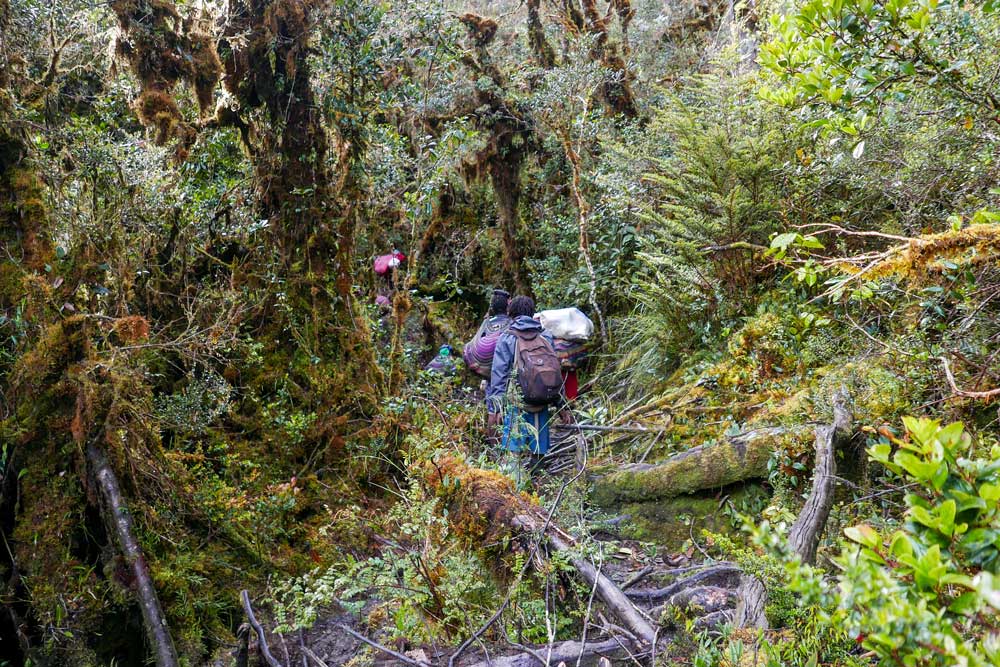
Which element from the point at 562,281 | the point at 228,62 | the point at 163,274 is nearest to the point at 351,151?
the point at 228,62

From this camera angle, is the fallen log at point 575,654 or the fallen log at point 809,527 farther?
the fallen log at point 575,654

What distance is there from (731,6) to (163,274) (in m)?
12.6


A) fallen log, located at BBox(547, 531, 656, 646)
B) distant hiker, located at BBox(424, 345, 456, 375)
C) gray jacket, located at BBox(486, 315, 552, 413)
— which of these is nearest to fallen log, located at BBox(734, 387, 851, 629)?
fallen log, located at BBox(547, 531, 656, 646)

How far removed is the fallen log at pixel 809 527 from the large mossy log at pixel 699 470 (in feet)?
2.92

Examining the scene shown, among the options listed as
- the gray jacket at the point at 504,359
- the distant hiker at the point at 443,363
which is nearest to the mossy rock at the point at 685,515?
the gray jacket at the point at 504,359

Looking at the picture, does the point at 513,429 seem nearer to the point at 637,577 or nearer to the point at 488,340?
the point at 488,340

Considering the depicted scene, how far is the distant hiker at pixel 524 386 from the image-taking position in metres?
6.41

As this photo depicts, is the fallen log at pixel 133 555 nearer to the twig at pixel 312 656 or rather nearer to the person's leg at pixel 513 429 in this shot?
the twig at pixel 312 656

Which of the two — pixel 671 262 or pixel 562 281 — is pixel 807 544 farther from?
pixel 562 281

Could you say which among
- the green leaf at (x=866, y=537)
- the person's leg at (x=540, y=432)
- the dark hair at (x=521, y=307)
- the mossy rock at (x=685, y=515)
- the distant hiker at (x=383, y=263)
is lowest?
the mossy rock at (x=685, y=515)

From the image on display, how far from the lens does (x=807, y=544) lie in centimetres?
299

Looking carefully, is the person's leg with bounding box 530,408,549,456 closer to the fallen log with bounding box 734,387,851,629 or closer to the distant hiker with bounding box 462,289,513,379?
the distant hiker with bounding box 462,289,513,379

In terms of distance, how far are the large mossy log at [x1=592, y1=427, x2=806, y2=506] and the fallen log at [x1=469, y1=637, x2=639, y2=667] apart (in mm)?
2211

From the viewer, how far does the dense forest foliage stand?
3.13 meters
